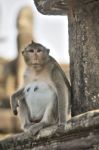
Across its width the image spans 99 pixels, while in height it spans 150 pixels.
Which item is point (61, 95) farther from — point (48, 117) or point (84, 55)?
point (84, 55)

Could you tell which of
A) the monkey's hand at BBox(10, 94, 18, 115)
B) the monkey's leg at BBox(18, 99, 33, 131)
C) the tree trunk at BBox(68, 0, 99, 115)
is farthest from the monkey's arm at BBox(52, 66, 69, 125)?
the monkey's hand at BBox(10, 94, 18, 115)

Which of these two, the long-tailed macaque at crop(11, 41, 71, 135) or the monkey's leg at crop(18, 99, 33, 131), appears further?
the monkey's leg at crop(18, 99, 33, 131)

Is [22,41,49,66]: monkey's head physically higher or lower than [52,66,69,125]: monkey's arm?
higher

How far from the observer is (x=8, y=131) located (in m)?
30.7

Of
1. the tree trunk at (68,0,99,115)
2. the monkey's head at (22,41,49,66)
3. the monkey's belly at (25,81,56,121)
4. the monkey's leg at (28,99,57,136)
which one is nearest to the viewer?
the tree trunk at (68,0,99,115)

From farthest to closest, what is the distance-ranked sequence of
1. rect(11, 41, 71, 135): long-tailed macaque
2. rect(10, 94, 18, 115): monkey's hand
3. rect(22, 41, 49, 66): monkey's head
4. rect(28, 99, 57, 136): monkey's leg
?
rect(22, 41, 49, 66): monkey's head, rect(10, 94, 18, 115): monkey's hand, rect(11, 41, 71, 135): long-tailed macaque, rect(28, 99, 57, 136): monkey's leg

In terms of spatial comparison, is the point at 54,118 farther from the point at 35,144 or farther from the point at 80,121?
the point at 80,121

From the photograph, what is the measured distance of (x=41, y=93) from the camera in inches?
358

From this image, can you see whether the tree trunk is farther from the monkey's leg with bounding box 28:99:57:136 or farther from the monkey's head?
the monkey's head

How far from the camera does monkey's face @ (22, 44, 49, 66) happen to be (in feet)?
30.5

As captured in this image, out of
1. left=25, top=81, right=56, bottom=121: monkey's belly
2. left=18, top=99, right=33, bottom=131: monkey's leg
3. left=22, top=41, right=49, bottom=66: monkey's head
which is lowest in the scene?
left=18, top=99, right=33, bottom=131: monkey's leg

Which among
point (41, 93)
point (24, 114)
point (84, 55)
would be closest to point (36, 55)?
point (41, 93)

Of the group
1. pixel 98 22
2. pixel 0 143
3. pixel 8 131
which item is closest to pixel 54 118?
pixel 0 143

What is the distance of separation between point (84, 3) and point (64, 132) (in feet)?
4.11
